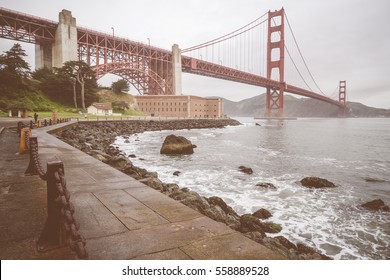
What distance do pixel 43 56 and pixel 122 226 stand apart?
58.3 meters

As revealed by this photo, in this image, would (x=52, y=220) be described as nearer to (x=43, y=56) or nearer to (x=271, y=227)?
(x=271, y=227)

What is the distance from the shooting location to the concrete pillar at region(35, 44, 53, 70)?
50188 mm

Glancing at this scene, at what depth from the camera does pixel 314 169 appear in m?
15.1

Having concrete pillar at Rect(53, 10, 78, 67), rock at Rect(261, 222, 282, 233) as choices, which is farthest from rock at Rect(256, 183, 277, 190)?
concrete pillar at Rect(53, 10, 78, 67)

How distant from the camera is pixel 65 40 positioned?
46.3 metres

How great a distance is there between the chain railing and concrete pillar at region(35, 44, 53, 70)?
5725 cm

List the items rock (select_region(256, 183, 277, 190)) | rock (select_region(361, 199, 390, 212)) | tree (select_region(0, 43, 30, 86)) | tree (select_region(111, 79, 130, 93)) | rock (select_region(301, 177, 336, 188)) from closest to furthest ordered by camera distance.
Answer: rock (select_region(361, 199, 390, 212)), rock (select_region(256, 183, 277, 190)), rock (select_region(301, 177, 336, 188)), tree (select_region(0, 43, 30, 86)), tree (select_region(111, 79, 130, 93))

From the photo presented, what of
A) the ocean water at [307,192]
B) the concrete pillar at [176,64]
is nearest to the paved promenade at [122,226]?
the ocean water at [307,192]

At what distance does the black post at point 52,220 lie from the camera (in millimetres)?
2264

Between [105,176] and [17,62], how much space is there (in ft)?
139

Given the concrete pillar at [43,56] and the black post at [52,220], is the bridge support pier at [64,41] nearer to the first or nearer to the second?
the concrete pillar at [43,56]

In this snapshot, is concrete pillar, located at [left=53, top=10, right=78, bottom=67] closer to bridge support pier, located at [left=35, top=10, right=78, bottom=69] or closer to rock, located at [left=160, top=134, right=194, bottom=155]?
bridge support pier, located at [left=35, top=10, right=78, bottom=69]

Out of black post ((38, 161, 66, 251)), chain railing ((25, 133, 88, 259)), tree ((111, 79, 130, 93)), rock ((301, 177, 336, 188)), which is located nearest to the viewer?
chain railing ((25, 133, 88, 259))
